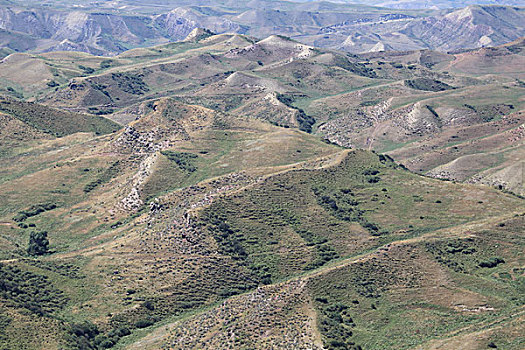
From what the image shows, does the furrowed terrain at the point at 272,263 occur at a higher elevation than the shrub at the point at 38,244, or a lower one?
higher

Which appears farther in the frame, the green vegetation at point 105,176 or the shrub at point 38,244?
the green vegetation at point 105,176

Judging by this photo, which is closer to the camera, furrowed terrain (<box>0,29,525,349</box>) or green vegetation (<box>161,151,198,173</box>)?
furrowed terrain (<box>0,29,525,349</box>)

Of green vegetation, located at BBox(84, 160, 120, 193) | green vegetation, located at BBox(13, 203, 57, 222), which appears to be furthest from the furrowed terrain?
green vegetation, located at BBox(84, 160, 120, 193)

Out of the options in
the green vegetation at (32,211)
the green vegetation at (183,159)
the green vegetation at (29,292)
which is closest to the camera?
the green vegetation at (29,292)

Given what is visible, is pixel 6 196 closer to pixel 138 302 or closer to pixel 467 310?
pixel 138 302

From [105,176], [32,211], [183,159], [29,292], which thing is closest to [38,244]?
[32,211]

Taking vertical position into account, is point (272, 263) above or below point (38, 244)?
above

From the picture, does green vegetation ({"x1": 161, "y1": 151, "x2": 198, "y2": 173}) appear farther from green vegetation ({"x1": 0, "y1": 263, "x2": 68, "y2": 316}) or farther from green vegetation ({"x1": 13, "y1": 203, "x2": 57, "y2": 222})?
green vegetation ({"x1": 0, "y1": 263, "x2": 68, "y2": 316})

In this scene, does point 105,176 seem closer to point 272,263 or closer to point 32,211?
point 32,211

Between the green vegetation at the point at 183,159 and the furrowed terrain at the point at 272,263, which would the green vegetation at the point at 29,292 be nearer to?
the furrowed terrain at the point at 272,263

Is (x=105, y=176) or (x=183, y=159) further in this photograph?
(x=183, y=159)

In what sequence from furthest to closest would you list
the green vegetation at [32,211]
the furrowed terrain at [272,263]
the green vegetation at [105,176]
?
the green vegetation at [105,176] → the green vegetation at [32,211] → the furrowed terrain at [272,263]

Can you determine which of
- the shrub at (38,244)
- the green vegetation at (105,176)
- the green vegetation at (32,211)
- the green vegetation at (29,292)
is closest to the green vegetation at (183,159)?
the green vegetation at (105,176)
